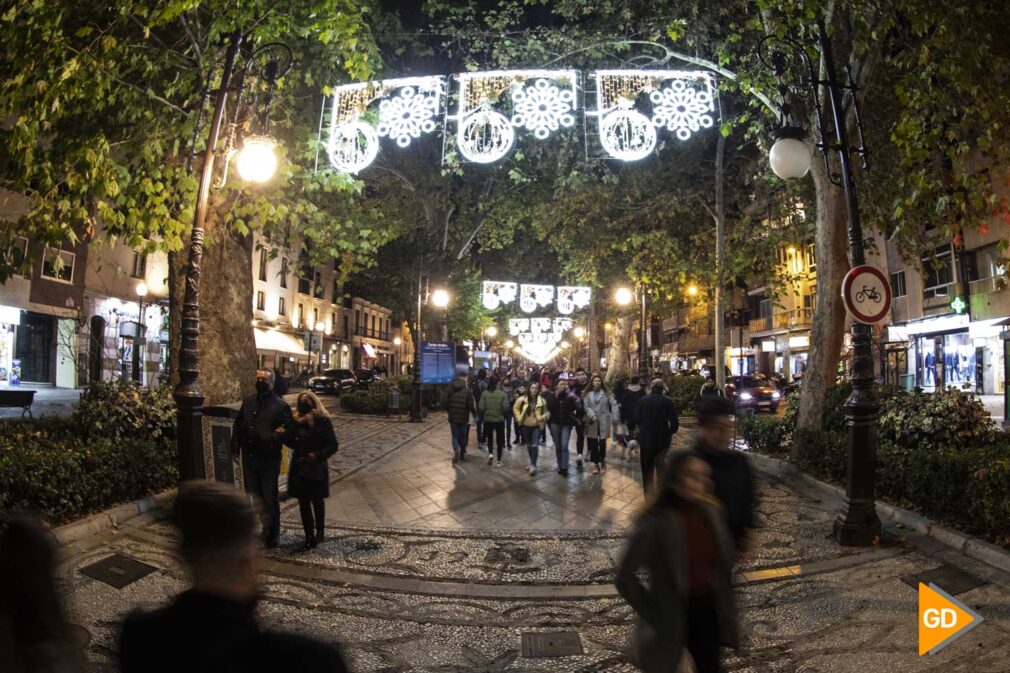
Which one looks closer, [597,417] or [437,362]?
[597,417]

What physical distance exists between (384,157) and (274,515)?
2144 cm

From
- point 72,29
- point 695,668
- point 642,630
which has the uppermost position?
point 72,29

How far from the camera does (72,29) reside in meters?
9.77

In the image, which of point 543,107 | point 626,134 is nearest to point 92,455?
point 543,107

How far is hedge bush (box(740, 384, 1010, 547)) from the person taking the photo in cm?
622

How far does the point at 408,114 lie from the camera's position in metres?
10.1

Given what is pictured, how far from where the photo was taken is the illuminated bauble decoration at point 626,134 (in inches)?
384

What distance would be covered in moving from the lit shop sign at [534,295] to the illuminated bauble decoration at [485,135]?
567 inches

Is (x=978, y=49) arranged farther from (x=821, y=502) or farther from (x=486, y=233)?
(x=486, y=233)

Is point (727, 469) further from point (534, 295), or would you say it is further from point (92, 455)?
point (534, 295)

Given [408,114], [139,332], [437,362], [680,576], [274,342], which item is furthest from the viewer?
[274,342]

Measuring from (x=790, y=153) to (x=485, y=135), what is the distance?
445cm

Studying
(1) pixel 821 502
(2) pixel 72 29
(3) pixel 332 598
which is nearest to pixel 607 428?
(1) pixel 821 502

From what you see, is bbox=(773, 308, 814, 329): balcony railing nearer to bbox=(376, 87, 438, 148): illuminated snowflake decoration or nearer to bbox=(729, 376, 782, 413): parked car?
bbox=(729, 376, 782, 413): parked car
